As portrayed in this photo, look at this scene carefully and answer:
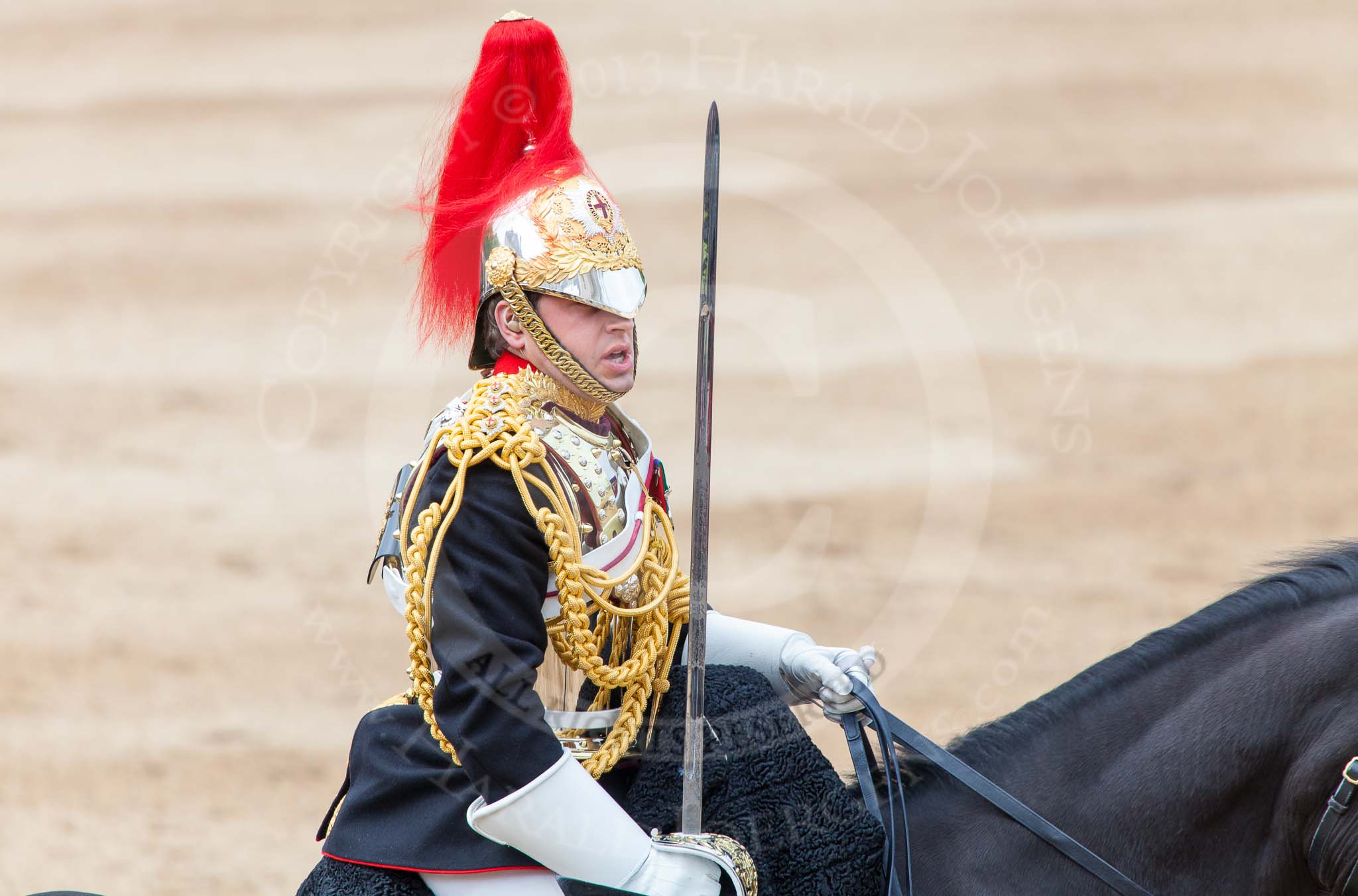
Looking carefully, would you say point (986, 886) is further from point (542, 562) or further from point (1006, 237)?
point (1006, 237)

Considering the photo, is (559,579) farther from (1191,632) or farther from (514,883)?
(1191,632)

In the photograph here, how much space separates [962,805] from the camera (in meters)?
2.31

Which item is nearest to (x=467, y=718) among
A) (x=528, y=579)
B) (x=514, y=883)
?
(x=528, y=579)

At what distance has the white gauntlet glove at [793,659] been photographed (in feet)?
7.79

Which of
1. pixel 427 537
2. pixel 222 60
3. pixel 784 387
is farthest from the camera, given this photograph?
pixel 222 60

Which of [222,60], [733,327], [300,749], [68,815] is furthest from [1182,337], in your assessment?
[222,60]

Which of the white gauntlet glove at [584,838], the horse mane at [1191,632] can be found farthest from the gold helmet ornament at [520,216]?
the horse mane at [1191,632]

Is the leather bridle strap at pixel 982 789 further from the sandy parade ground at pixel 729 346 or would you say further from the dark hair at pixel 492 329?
the sandy parade ground at pixel 729 346

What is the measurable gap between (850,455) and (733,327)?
218 cm

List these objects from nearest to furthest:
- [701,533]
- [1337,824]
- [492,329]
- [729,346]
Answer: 1. [1337,824]
2. [701,533]
3. [492,329]
4. [729,346]

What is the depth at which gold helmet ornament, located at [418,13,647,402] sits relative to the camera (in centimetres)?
→ 219

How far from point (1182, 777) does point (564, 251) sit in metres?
1.24

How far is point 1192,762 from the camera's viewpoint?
2.12 m

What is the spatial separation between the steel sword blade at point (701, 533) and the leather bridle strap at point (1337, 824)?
0.88 meters
